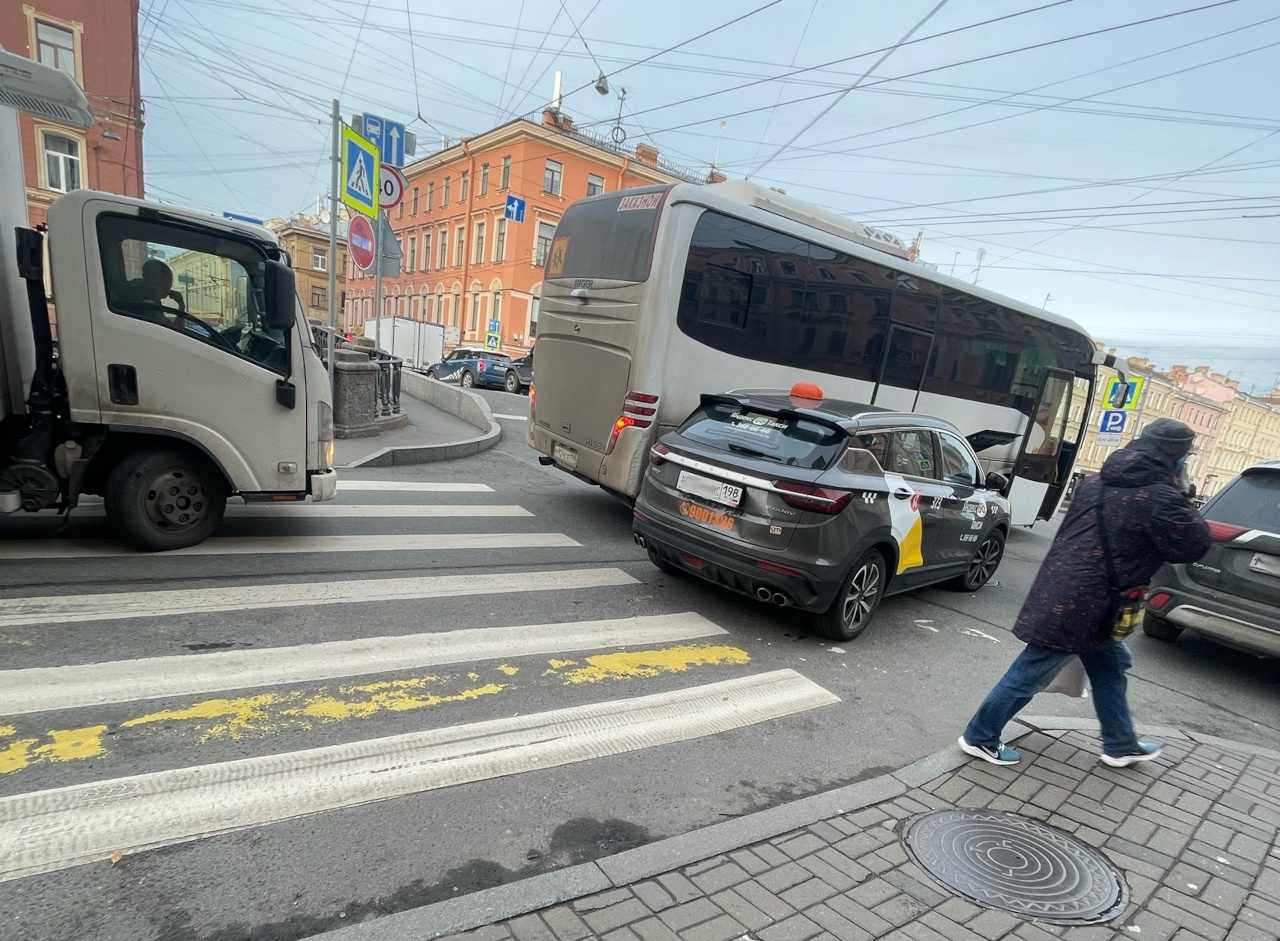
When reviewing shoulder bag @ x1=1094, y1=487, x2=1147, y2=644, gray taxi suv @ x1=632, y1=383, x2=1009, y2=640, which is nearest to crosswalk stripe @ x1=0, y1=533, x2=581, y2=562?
gray taxi suv @ x1=632, y1=383, x2=1009, y2=640

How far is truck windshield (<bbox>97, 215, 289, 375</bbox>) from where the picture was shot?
186 inches

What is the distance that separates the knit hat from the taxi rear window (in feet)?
6.02

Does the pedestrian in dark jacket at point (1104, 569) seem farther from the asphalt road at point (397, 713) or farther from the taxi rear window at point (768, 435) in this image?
the taxi rear window at point (768, 435)

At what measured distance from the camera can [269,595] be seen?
15.1 ft

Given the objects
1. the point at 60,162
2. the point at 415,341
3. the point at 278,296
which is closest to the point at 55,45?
the point at 60,162

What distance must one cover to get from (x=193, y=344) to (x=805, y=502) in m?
4.67

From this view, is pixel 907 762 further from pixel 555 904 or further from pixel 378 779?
pixel 378 779

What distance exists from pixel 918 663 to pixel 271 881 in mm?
4355

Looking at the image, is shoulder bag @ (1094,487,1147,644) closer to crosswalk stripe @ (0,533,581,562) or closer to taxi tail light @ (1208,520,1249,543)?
taxi tail light @ (1208,520,1249,543)

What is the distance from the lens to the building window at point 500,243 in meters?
41.2

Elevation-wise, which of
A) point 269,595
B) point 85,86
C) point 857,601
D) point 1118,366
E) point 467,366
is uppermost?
point 85,86

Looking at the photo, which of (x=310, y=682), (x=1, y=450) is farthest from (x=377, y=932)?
(x=1, y=450)

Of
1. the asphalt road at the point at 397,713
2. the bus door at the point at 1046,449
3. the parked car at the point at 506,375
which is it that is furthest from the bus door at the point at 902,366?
the parked car at the point at 506,375

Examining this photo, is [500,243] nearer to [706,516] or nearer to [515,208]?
[515,208]
